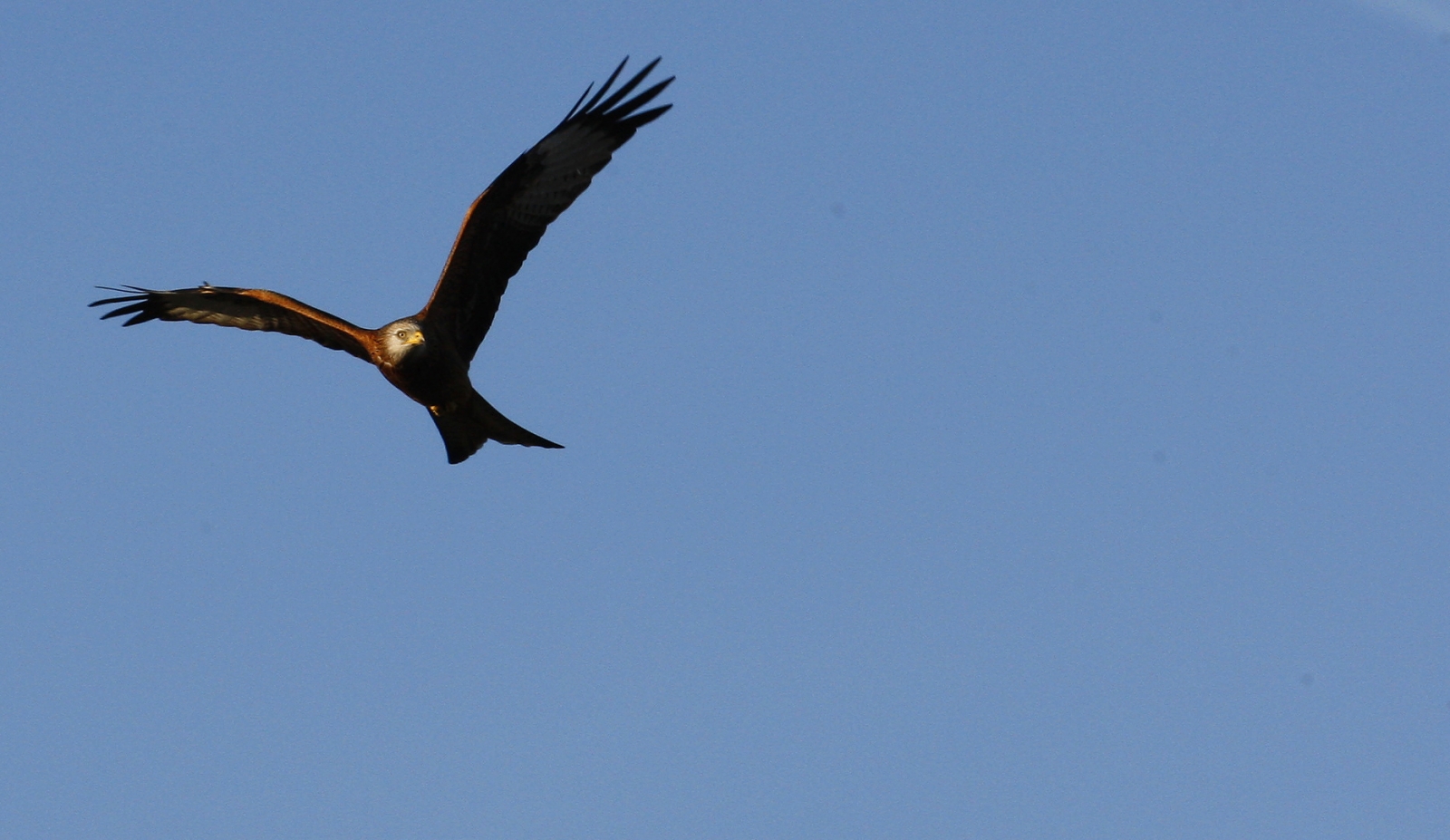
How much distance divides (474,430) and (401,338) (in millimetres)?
884

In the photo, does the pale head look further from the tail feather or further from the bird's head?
the tail feather

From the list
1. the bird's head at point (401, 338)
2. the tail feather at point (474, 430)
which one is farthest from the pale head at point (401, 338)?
the tail feather at point (474, 430)

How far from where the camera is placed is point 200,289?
12.0 metres

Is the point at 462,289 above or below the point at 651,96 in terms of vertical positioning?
below

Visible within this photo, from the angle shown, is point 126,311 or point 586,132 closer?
point 586,132

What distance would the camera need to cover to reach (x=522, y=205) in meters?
11.4

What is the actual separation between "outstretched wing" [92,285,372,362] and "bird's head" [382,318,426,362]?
0.22m

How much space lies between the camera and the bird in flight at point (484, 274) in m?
11.2

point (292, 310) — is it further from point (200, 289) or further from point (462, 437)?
point (462, 437)

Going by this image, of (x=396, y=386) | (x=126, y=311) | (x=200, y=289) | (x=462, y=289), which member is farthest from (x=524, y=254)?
(x=126, y=311)

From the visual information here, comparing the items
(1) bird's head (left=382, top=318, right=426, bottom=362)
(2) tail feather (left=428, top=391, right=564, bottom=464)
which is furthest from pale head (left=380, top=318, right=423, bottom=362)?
(2) tail feather (left=428, top=391, right=564, bottom=464)

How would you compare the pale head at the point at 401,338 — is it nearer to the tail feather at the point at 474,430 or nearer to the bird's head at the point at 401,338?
the bird's head at the point at 401,338

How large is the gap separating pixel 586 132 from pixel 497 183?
682 millimetres

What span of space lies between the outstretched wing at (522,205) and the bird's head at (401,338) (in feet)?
0.44
